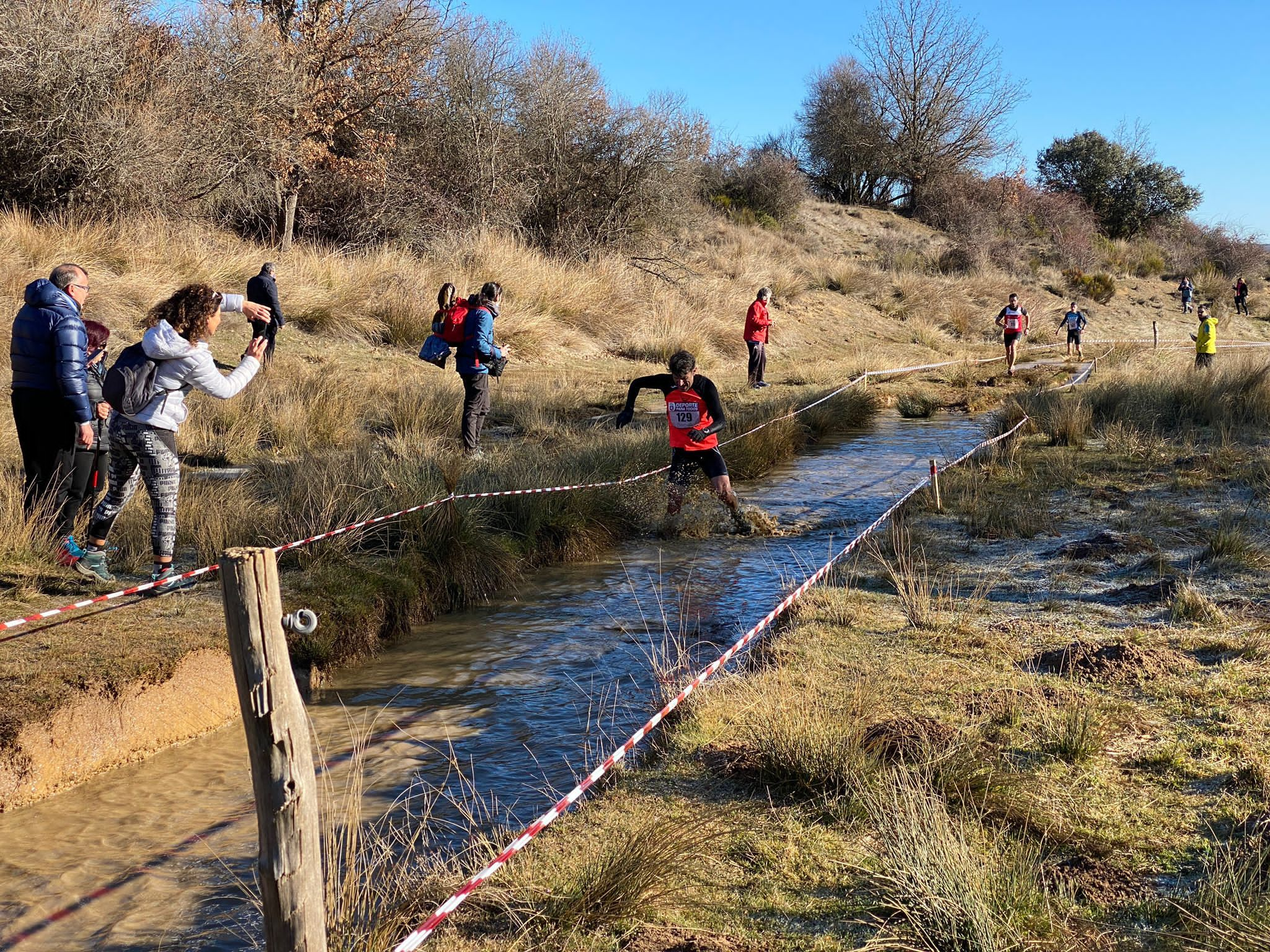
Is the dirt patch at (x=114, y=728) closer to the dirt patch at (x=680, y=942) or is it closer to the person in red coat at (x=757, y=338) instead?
the dirt patch at (x=680, y=942)

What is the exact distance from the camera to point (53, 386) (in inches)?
267

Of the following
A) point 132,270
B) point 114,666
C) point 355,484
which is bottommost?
point 114,666

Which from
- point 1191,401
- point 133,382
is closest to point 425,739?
point 133,382

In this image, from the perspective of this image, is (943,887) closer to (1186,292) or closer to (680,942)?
(680,942)

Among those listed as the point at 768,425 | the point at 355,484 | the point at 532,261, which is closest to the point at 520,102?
the point at 532,261

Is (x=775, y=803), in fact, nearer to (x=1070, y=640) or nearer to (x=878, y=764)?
(x=878, y=764)

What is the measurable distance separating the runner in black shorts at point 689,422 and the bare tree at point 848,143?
39.7 metres

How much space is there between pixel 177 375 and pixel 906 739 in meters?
4.26

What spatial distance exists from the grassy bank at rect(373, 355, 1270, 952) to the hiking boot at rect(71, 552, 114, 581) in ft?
12.0

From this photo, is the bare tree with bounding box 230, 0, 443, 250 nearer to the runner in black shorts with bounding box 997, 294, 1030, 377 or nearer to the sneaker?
the runner in black shorts with bounding box 997, 294, 1030, 377

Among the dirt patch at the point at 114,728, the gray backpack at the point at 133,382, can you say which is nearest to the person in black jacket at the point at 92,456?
the gray backpack at the point at 133,382

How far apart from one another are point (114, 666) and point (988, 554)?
595cm

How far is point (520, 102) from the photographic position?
26750 millimetres

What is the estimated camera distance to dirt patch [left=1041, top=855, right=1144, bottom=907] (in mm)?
3543
